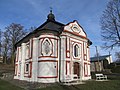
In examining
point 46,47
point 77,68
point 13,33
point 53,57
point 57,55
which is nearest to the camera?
point 53,57

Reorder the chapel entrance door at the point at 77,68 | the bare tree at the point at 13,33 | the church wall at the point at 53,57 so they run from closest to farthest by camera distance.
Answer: the church wall at the point at 53,57, the chapel entrance door at the point at 77,68, the bare tree at the point at 13,33

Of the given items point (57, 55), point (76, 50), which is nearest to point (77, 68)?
Answer: point (76, 50)

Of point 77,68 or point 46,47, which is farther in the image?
point 77,68

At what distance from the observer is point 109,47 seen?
22.3m

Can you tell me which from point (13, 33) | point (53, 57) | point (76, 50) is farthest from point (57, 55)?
point (13, 33)

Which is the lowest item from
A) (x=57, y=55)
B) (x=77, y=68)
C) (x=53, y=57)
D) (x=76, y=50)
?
(x=77, y=68)

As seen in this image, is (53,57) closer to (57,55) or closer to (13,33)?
(57,55)

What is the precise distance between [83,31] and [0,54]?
125 feet

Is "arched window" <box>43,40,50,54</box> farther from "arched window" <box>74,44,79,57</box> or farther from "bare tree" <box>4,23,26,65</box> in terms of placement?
"bare tree" <box>4,23,26,65</box>

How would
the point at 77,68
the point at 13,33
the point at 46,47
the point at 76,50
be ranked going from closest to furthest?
the point at 46,47, the point at 77,68, the point at 76,50, the point at 13,33

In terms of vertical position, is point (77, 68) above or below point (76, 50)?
below

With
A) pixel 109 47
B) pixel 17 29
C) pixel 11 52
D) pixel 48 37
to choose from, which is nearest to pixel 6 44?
pixel 11 52

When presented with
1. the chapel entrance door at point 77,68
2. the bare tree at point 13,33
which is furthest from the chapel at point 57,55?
the bare tree at point 13,33

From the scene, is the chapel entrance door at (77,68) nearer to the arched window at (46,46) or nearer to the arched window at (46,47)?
the arched window at (46,47)
